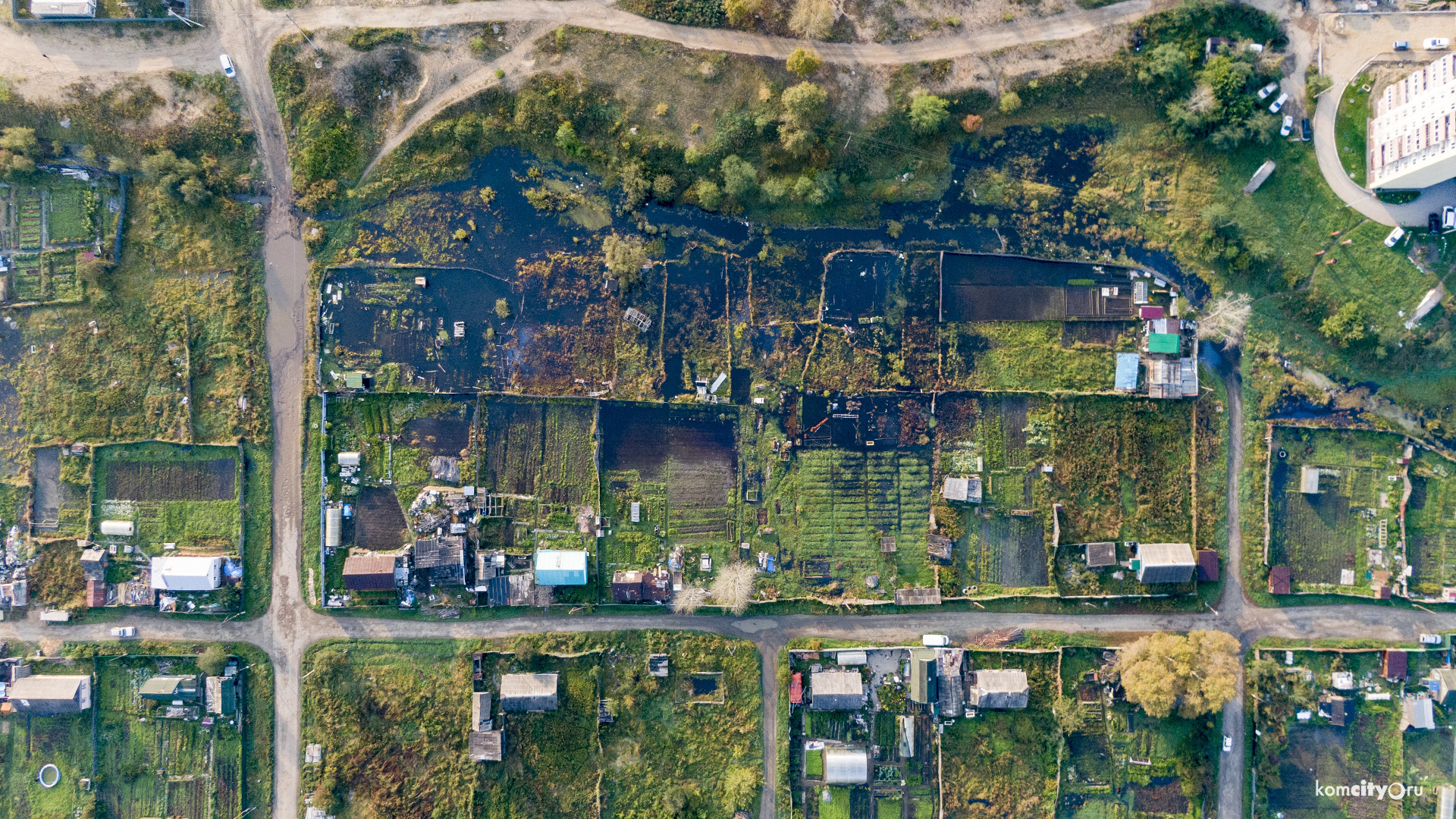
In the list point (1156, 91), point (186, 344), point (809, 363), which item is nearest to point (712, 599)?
point (809, 363)

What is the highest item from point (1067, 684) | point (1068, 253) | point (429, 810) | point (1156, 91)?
point (1156, 91)

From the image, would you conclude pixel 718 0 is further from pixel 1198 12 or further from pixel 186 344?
pixel 186 344

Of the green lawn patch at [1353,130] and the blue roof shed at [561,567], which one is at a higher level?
the green lawn patch at [1353,130]

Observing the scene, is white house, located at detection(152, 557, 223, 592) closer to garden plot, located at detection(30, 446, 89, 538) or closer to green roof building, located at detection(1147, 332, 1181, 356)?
garden plot, located at detection(30, 446, 89, 538)

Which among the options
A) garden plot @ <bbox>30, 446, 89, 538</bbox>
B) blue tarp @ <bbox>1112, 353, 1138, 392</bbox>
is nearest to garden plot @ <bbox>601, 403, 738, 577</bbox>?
blue tarp @ <bbox>1112, 353, 1138, 392</bbox>

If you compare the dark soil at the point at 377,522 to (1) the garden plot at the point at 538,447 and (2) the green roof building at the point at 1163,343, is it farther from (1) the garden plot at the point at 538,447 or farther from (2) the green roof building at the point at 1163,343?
(2) the green roof building at the point at 1163,343

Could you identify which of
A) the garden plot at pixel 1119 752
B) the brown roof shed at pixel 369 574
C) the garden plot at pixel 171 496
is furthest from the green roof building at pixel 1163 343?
the garden plot at pixel 171 496
